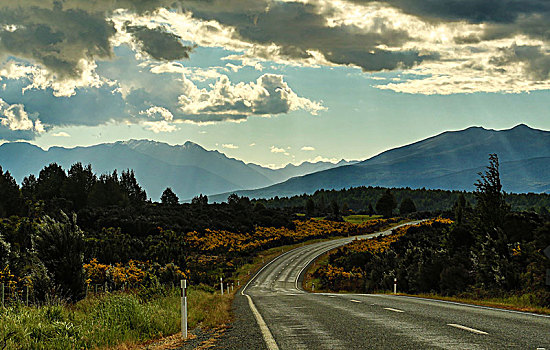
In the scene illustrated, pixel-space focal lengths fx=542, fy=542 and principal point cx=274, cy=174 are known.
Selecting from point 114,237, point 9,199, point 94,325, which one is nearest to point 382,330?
point 94,325

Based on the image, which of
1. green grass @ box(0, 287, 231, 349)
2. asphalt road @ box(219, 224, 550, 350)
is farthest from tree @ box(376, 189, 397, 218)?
green grass @ box(0, 287, 231, 349)

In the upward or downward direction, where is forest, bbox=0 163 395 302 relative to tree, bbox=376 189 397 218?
downward

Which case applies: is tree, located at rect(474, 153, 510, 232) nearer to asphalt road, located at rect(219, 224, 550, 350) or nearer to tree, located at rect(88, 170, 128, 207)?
asphalt road, located at rect(219, 224, 550, 350)

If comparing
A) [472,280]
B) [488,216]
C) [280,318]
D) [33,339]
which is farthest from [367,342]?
[488,216]

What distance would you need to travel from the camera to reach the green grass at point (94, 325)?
916 cm

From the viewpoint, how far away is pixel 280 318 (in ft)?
43.5

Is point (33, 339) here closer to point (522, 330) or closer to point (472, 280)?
point (522, 330)

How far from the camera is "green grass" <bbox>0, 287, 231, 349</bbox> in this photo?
9164mm

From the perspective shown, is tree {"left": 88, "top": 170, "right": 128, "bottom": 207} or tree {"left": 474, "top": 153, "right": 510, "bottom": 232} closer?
tree {"left": 474, "top": 153, "right": 510, "bottom": 232}

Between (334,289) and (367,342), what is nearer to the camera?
(367,342)

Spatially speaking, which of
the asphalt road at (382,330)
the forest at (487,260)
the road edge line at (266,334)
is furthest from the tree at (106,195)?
the asphalt road at (382,330)

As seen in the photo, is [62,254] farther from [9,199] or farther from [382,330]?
[9,199]

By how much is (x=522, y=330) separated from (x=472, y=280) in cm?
1746

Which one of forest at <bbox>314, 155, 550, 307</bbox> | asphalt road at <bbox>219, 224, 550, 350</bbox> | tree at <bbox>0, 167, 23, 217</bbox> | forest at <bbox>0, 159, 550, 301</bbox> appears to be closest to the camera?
asphalt road at <bbox>219, 224, 550, 350</bbox>
